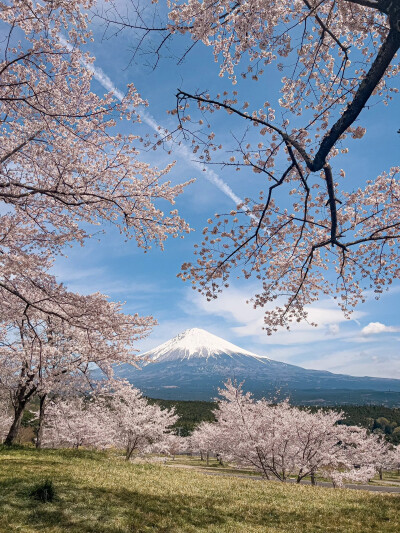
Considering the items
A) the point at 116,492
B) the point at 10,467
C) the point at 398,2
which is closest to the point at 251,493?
the point at 116,492

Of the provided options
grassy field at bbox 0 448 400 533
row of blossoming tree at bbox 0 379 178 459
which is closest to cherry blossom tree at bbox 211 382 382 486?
grassy field at bbox 0 448 400 533

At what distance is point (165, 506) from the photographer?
26.0 ft

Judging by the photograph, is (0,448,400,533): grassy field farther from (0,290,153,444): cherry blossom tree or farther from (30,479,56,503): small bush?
(0,290,153,444): cherry blossom tree

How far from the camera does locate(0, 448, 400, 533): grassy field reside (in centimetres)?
645

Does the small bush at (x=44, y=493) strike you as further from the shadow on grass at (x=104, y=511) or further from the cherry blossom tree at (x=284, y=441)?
the cherry blossom tree at (x=284, y=441)

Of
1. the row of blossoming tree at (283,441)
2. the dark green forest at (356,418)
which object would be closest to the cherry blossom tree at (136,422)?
the row of blossoming tree at (283,441)

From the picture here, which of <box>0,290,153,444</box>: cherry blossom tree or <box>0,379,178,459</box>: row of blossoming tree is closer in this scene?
<box>0,290,153,444</box>: cherry blossom tree

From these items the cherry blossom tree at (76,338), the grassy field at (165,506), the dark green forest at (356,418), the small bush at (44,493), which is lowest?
the dark green forest at (356,418)

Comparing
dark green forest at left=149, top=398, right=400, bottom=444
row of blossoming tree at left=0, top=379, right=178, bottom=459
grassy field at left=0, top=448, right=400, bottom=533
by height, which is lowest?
dark green forest at left=149, top=398, right=400, bottom=444

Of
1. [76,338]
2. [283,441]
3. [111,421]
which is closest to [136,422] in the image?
[111,421]

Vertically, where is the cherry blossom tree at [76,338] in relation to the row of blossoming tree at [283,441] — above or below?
above

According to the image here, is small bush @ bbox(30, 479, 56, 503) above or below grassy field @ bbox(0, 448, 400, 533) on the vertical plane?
above

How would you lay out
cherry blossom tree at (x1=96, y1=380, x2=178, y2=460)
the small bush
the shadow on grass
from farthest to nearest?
1. cherry blossom tree at (x1=96, y1=380, x2=178, y2=460)
2. the small bush
3. the shadow on grass

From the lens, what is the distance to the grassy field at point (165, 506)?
6.45 metres
